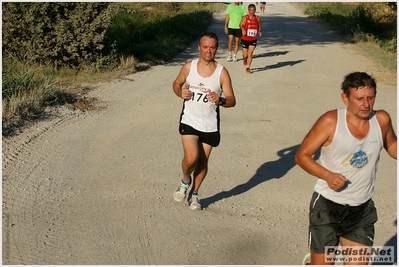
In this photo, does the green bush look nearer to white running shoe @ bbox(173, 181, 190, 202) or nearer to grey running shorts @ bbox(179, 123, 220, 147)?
white running shoe @ bbox(173, 181, 190, 202)

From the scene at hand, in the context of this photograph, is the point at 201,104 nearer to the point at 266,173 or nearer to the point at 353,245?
the point at 266,173

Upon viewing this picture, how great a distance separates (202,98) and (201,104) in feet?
0.23

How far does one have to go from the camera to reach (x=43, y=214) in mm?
6781

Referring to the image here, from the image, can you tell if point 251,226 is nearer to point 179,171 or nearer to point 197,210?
point 197,210

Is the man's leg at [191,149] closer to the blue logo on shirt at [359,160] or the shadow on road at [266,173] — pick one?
the shadow on road at [266,173]

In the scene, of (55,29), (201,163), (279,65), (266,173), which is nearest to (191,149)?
(201,163)

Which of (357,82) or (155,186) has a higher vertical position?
(357,82)

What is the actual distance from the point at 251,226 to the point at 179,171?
2125mm

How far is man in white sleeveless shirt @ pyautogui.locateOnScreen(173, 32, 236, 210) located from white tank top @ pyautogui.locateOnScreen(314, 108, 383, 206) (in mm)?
2175

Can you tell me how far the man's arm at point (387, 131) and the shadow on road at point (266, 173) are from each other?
10.1 feet

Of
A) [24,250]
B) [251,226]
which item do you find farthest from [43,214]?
[251,226]

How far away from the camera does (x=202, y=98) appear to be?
263 inches

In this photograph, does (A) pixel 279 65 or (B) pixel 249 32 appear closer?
(B) pixel 249 32

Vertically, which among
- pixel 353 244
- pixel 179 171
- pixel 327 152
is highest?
pixel 327 152
